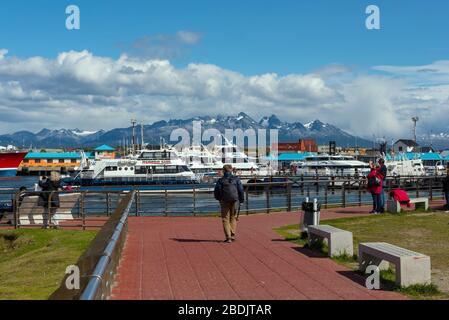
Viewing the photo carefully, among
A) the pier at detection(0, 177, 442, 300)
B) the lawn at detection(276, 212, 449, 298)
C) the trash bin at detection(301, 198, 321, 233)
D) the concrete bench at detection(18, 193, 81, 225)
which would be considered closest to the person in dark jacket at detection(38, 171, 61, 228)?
the concrete bench at detection(18, 193, 81, 225)

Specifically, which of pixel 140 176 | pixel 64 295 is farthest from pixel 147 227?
pixel 140 176

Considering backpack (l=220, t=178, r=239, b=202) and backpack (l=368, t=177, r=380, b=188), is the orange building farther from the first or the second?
backpack (l=220, t=178, r=239, b=202)

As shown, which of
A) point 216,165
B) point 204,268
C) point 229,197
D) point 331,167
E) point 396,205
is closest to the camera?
point 204,268

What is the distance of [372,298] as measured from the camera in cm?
801

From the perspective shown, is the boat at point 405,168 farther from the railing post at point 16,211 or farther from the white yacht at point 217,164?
the railing post at point 16,211

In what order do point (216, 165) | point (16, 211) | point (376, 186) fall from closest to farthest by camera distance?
point (16, 211)
point (376, 186)
point (216, 165)

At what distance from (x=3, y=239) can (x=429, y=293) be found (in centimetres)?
1333

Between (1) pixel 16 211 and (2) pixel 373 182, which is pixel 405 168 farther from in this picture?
(1) pixel 16 211

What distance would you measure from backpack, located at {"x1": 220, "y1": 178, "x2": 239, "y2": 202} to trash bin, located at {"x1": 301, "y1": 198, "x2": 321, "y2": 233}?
1.69 meters

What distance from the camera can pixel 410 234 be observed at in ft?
50.1

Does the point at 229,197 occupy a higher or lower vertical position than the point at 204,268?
higher

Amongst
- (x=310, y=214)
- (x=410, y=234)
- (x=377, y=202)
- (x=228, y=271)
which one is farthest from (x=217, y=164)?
(x=228, y=271)

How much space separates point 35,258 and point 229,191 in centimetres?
449

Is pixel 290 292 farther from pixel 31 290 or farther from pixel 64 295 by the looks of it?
pixel 31 290
